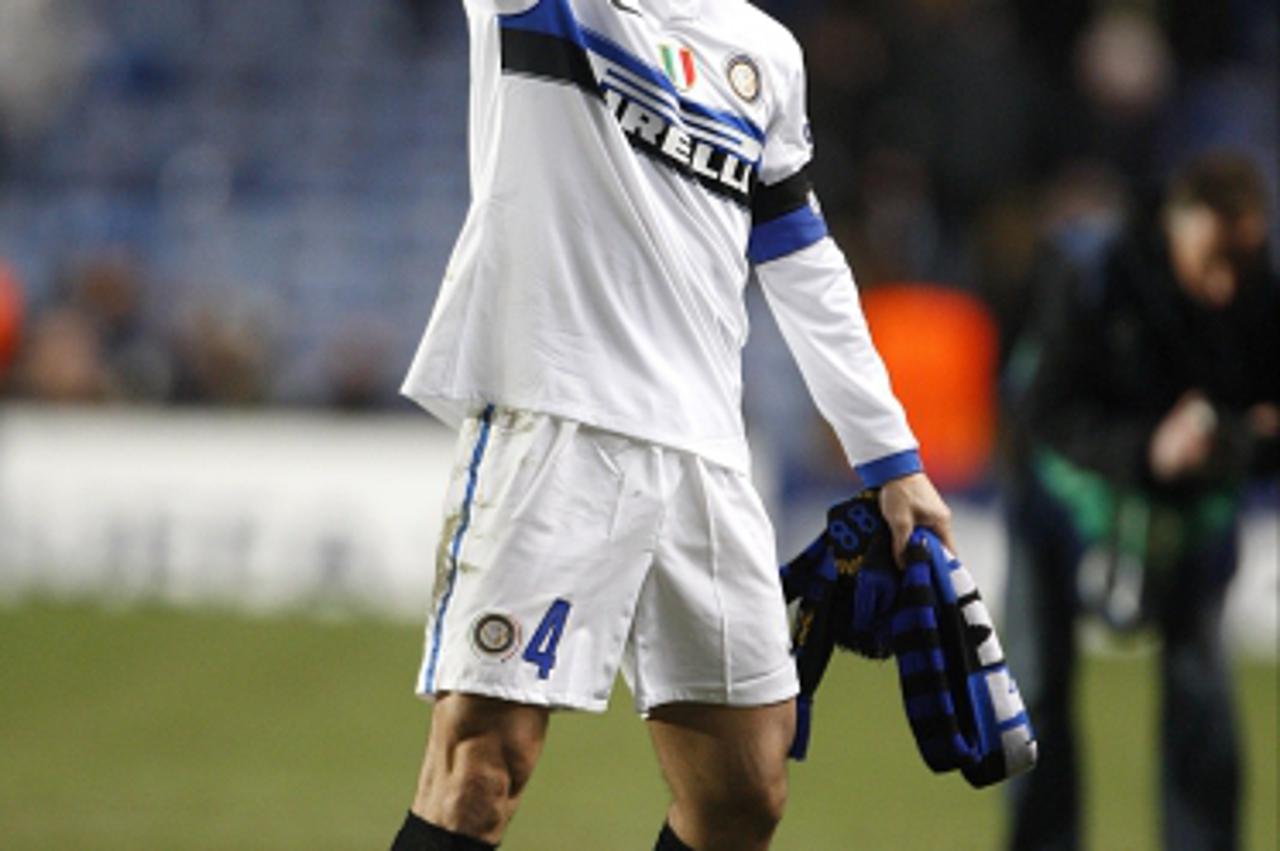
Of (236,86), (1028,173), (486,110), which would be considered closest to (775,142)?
(486,110)

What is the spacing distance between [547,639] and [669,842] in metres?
0.59

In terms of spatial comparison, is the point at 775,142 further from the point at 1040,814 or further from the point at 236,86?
the point at 236,86

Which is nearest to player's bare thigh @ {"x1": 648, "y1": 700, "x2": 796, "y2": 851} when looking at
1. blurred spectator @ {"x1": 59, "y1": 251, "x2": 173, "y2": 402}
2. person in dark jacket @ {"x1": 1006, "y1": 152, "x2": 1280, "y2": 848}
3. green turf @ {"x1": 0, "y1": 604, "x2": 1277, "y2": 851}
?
person in dark jacket @ {"x1": 1006, "y1": 152, "x2": 1280, "y2": 848}

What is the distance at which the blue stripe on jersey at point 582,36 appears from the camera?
3.58 metres

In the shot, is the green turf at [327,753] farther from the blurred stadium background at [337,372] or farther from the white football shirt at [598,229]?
the white football shirt at [598,229]

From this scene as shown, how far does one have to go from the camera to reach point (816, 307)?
396cm

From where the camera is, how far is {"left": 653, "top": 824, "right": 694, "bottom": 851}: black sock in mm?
3829

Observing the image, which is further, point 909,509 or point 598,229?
point 909,509

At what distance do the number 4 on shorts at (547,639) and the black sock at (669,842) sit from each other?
21.4 inches

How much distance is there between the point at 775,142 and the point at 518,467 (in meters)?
0.85

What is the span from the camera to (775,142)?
393 cm

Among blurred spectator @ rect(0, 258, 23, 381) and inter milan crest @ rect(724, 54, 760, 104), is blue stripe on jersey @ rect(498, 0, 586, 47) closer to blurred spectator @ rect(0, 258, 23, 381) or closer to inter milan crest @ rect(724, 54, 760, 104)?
inter milan crest @ rect(724, 54, 760, 104)

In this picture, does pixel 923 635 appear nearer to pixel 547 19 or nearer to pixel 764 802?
pixel 764 802

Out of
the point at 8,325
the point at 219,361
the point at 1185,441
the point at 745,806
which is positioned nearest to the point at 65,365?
the point at 8,325
